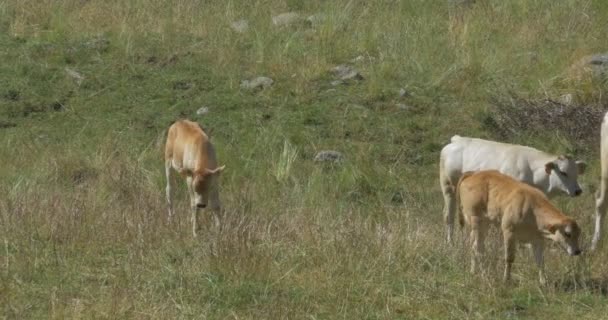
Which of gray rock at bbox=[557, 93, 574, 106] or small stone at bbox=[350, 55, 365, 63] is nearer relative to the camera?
gray rock at bbox=[557, 93, 574, 106]

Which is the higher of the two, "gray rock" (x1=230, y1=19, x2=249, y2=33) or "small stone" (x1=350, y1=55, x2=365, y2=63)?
"gray rock" (x1=230, y1=19, x2=249, y2=33)

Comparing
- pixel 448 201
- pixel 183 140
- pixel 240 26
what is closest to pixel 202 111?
pixel 240 26

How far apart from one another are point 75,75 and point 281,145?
3.62 m

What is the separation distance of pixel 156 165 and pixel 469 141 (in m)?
3.98

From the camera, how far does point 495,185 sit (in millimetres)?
10305

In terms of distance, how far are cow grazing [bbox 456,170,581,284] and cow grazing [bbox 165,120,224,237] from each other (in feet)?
7.72

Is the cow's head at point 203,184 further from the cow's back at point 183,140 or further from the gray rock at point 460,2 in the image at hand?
the gray rock at point 460,2

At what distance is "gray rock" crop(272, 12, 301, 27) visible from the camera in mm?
19281

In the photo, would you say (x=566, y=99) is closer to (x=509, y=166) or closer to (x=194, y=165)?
(x=509, y=166)

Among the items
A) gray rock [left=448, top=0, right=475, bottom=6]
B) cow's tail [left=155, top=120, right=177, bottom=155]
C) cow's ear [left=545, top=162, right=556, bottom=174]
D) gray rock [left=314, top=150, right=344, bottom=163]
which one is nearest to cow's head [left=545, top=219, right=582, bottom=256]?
cow's ear [left=545, top=162, right=556, bottom=174]

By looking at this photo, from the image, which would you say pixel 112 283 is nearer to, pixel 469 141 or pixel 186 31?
pixel 469 141

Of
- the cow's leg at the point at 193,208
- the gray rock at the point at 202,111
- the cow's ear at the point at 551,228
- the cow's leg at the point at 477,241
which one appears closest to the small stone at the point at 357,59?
the gray rock at the point at 202,111

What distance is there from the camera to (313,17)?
19.3 m

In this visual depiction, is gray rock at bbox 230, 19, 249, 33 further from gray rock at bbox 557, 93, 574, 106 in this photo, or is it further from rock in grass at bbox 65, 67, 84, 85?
gray rock at bbox 557, 93, 574, 106
